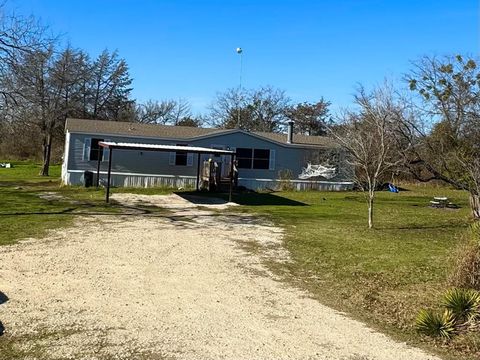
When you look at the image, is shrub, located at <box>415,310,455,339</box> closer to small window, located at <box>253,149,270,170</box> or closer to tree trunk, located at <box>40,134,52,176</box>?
small window, located at <box>253,149,270,170</box>

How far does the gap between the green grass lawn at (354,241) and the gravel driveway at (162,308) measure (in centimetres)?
46

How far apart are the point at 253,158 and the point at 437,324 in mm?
20163

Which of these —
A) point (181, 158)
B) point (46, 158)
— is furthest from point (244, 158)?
point (46, 158)

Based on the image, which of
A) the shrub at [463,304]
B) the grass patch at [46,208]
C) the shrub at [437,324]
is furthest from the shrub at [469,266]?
the grass patch at [46,208]

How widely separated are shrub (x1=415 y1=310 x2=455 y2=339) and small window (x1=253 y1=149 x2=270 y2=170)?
787 inches

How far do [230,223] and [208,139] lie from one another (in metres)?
11.5

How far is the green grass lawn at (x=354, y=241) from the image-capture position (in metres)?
6.30

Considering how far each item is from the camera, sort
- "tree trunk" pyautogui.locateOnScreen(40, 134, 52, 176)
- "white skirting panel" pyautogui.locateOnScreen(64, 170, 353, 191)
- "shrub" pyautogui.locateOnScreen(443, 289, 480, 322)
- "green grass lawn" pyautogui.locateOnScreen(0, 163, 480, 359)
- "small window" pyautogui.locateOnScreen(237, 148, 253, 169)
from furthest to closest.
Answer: "tree trunk" pyautogui.locateOnScreen(40, 134, 52, 176) < "small window" pyautogui.locateOnScreen(237, 148, 253, 169) < "white skirting panel" pyautogui.locateOnScreen(64, 170, 353, 191) < "green grass lawn" pyautogui.locateOnScreen(0, 163, 480, 359) < "shrub" pyautogui.locateOnScreen(443, 289, 480, 322)

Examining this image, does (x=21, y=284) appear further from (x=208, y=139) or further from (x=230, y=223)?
(x=208, y=139)

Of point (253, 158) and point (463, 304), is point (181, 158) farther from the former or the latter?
point (463, 304)

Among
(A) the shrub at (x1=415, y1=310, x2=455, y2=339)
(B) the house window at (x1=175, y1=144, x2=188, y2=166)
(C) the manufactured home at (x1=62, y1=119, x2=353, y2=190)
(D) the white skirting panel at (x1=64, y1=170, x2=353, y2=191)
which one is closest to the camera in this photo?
(A) the shrub at (x1=415, y1=310, x2=455, y2=339)

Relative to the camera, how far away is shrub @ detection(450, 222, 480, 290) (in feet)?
20.7

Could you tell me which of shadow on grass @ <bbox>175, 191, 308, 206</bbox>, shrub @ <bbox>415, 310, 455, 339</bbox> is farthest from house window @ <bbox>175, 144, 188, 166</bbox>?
shrub @ <bbox>415, 310, 455, 339</bbox>

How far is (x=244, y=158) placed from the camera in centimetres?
2505
